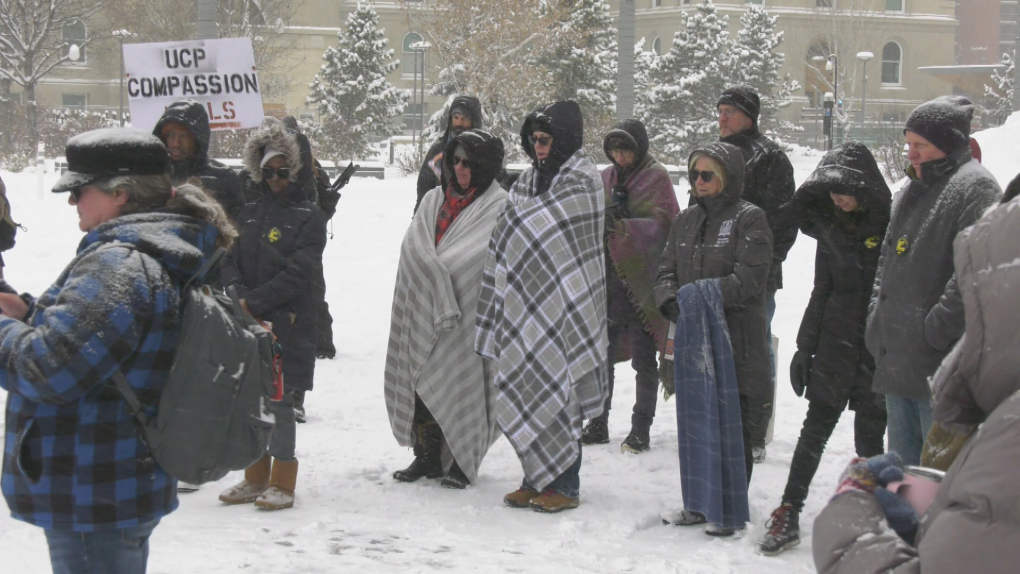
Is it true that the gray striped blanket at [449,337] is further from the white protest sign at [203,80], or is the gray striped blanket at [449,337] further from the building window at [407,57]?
the building window at [407,57]

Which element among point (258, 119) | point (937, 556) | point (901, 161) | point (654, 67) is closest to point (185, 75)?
point (258, 119)

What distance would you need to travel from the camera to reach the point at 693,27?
146 feet

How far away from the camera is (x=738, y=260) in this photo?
18.0 ft

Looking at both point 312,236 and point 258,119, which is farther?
point 258,119

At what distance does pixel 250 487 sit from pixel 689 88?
128ft

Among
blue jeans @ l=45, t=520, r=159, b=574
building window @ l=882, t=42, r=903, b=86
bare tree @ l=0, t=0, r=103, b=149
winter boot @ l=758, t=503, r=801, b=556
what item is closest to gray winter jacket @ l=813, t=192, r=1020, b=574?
blue jeans @ l=45, t=520, r=159, b=574

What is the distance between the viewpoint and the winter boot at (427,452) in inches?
257

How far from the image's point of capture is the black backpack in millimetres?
3115

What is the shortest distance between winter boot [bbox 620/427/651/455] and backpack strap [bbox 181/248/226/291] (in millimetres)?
4230

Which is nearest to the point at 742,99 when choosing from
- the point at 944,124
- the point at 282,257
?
the point at 944,124

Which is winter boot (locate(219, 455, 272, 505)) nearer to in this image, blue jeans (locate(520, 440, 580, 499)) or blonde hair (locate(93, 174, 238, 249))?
blue jeans (locate(520, 440, 580, 499))

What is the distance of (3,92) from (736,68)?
29.1 metres

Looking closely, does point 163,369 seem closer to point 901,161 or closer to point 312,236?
point 312,236

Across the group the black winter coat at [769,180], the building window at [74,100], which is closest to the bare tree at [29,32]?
the building window at [74,100]
